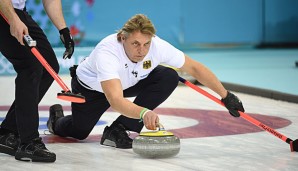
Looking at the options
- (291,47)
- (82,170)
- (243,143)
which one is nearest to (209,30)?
(291,47)

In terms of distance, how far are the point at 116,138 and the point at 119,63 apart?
1.88ft

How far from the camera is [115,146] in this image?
213 inches

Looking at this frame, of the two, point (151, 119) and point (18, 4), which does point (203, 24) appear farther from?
point (151, 119)

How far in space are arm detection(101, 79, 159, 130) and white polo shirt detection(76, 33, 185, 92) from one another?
6cm

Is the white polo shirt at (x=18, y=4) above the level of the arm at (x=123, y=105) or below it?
above

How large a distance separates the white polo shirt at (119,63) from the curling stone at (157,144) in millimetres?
400

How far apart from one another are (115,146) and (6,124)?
721 mm

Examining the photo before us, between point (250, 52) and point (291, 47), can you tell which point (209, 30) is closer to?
point (250, 52)

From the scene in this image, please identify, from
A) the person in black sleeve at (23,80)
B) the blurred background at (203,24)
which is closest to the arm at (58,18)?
the person in black sleeve at (23,80)

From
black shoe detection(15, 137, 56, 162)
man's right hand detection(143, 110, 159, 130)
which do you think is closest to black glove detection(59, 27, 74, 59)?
black shoe detection(15, 137, 56, 162)

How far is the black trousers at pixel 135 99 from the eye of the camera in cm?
546

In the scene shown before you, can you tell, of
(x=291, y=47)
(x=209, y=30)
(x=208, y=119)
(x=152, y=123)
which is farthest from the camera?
(x=291, y=47)

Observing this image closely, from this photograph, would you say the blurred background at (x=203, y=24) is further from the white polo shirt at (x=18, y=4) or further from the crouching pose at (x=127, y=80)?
the white polo shirt at (x=18, y=4)

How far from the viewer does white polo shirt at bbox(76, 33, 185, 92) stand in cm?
499
